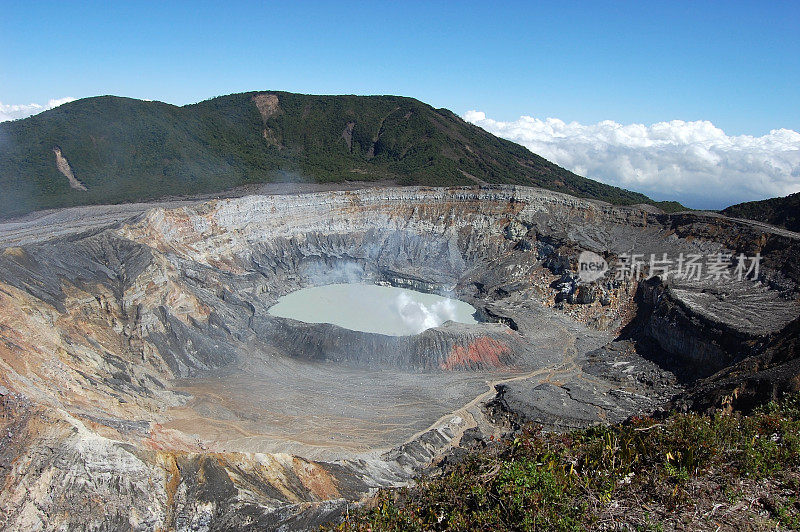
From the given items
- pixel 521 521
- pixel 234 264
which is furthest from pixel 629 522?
pixel 234 264

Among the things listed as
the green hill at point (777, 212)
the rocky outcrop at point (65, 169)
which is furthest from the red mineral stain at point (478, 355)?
the rocky outcrop at point (65, 169)

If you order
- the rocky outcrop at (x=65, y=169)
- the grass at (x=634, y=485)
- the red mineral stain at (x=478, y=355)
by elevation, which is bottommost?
the red mineral stain at (x=478, y=355)

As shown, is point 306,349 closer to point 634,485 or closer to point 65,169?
point 634,485

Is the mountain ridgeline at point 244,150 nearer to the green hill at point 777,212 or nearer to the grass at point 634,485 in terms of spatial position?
the green hill at point 777,212

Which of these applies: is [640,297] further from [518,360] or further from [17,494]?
[17,494]

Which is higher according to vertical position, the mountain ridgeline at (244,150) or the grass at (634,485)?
the mountain ridgeline at (244,150)

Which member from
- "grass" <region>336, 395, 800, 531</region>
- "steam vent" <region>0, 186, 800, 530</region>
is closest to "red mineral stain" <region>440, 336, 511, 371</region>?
"steam vent" <region>0, 186, 800, 530</region>

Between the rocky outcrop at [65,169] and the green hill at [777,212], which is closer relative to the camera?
the green hill at [777,212]

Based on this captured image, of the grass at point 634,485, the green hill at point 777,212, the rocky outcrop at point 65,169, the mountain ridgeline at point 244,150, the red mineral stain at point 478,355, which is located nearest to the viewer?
the grass at point 634,485
